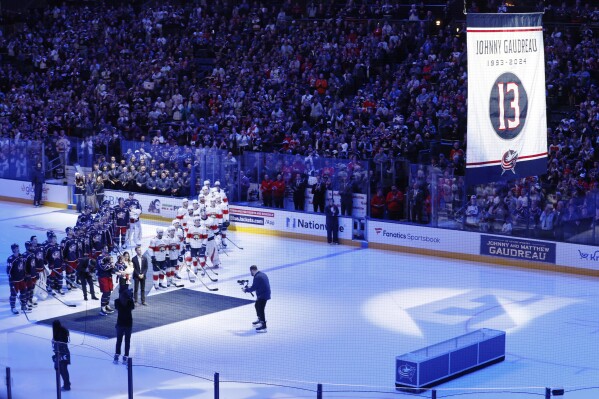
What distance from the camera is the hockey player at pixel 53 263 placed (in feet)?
72.3

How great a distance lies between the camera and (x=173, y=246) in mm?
23094

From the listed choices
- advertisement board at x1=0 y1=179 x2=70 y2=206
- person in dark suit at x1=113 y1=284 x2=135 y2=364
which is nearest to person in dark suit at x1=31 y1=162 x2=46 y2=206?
advertisement board at x1=0 y1=179 x2=70 y2=206

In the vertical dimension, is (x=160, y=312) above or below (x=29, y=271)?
below

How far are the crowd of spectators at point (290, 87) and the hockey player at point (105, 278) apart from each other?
349 inches

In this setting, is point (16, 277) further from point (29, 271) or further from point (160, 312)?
point (160, 312)

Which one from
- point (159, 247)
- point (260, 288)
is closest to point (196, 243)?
point (159, 247)

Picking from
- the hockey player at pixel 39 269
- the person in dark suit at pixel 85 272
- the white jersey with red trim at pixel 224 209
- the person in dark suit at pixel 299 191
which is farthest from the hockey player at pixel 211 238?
the person in dark suit at pixel 299 191

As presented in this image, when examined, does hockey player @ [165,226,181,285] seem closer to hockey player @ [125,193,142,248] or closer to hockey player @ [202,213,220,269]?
hockey player @ [202,213,220,269]

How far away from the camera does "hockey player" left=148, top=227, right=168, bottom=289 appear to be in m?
22.8

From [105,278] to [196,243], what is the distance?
3313 mm

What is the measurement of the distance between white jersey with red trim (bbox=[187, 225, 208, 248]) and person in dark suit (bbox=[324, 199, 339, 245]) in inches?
189

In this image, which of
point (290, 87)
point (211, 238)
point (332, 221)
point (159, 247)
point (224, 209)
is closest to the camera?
point (159, 247)

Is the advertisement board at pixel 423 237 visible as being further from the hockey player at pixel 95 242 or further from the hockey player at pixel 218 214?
the hockey player at pixel 95 242

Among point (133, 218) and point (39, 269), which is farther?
point (133, 218)
